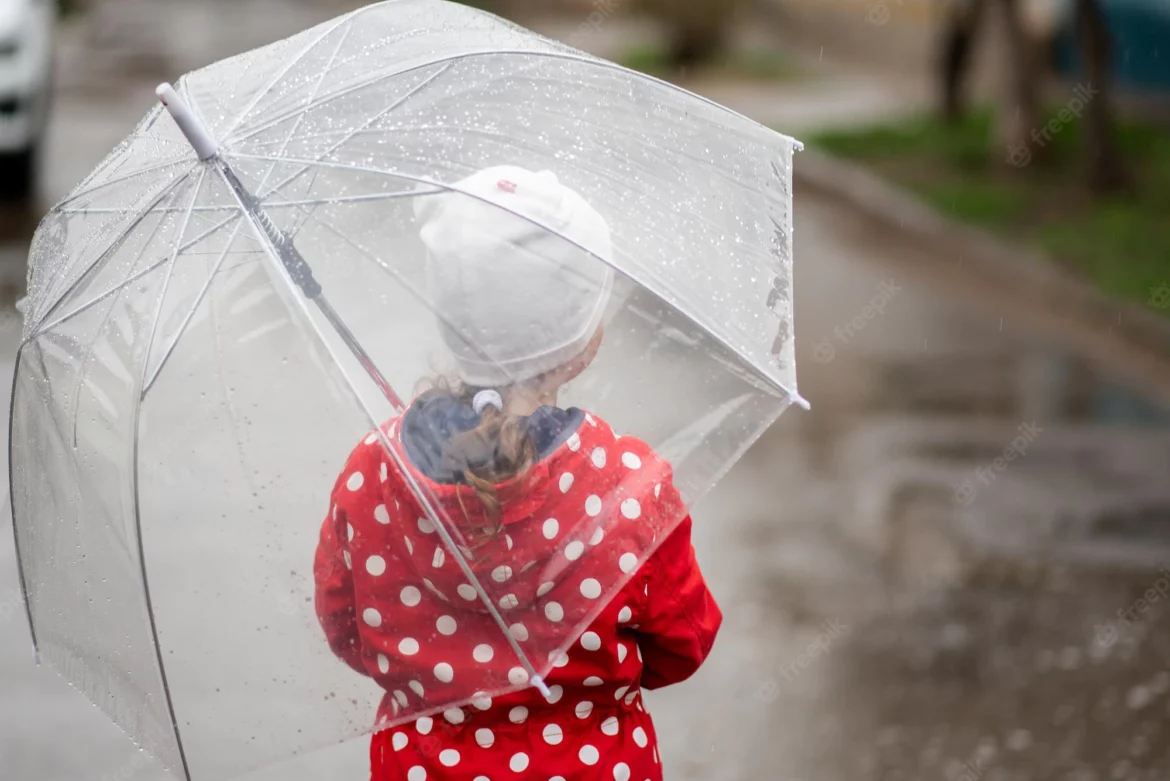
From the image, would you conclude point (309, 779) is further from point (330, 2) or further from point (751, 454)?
point (330, 2)

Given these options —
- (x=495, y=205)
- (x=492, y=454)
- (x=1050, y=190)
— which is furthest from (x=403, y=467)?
(x=1050, y=190)

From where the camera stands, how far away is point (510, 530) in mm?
2070

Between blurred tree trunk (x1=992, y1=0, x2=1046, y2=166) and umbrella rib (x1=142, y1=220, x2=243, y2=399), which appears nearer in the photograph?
umbrella rib (x1=142, y1=220, x2=243, y2=399)

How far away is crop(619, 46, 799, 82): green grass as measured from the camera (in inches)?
683

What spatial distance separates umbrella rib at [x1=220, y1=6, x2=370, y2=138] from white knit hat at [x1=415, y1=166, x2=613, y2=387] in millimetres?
293

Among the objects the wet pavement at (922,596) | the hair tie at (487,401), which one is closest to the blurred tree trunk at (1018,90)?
the wet pavement at (922,596)

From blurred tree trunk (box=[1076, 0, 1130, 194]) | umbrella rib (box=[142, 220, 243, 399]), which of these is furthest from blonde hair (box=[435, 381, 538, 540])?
blurred tree trunk (box=[1076, 0, 1130, 194])

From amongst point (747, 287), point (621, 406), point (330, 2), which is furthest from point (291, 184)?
point (330, 2)

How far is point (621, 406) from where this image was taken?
220cm

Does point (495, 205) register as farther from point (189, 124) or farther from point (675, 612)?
point (675, 612)

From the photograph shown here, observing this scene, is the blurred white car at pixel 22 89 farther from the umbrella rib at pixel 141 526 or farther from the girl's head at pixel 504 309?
the girl's head at pixel 504 309

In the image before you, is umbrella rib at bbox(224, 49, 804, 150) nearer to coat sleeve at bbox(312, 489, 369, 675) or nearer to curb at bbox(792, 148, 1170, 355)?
coat sleeve at bbox(312, 489, 369, 675)

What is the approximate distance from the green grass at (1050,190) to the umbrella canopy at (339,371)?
659cm

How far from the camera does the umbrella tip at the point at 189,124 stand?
2068 mm
